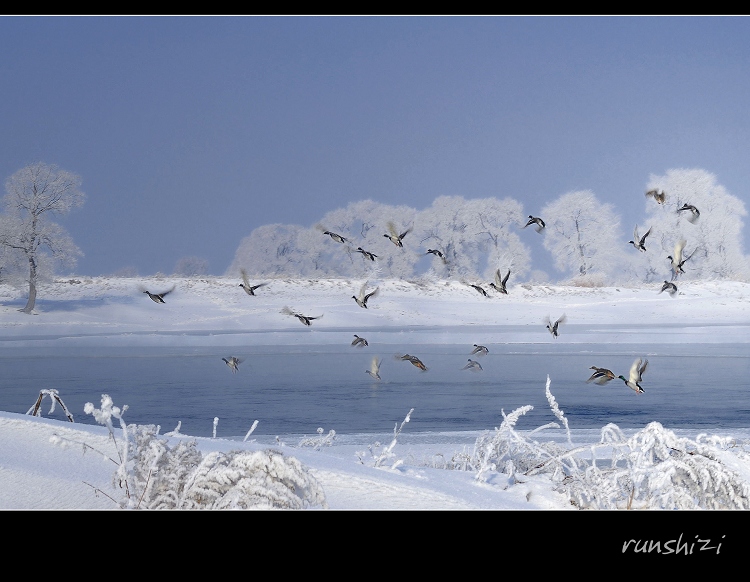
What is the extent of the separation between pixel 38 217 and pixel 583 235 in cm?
2257

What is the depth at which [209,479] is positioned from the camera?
115 inches

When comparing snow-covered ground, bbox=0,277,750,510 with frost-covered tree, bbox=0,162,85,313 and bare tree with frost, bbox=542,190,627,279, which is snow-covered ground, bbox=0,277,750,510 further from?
bare tree with frost, bbox=542,190,627,279

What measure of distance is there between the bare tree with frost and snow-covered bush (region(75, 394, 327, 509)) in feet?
115

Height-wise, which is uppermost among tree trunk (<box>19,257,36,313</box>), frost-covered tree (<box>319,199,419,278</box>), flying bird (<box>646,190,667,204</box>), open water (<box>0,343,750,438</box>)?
frost-covered tree (<box>319,199,419,278</box>)

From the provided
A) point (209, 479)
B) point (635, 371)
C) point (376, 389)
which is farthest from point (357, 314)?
point (209, 479)

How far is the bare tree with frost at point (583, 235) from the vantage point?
37.3 m

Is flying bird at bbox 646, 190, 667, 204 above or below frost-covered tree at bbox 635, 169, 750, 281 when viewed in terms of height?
below

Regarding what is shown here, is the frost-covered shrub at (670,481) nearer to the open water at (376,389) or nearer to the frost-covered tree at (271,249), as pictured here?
the open water at (376,389)

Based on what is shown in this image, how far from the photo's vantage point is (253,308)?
81.0ft

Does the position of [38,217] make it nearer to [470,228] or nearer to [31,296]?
[31,296]

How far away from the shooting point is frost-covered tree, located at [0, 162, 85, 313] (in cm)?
2545

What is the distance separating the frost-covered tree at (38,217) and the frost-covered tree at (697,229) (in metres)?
21.2

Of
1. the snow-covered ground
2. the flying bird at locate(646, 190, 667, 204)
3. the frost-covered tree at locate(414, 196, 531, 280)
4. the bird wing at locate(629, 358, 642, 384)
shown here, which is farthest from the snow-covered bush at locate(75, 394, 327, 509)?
the frost-covered tree at locate(414, 196, 531, 280)
